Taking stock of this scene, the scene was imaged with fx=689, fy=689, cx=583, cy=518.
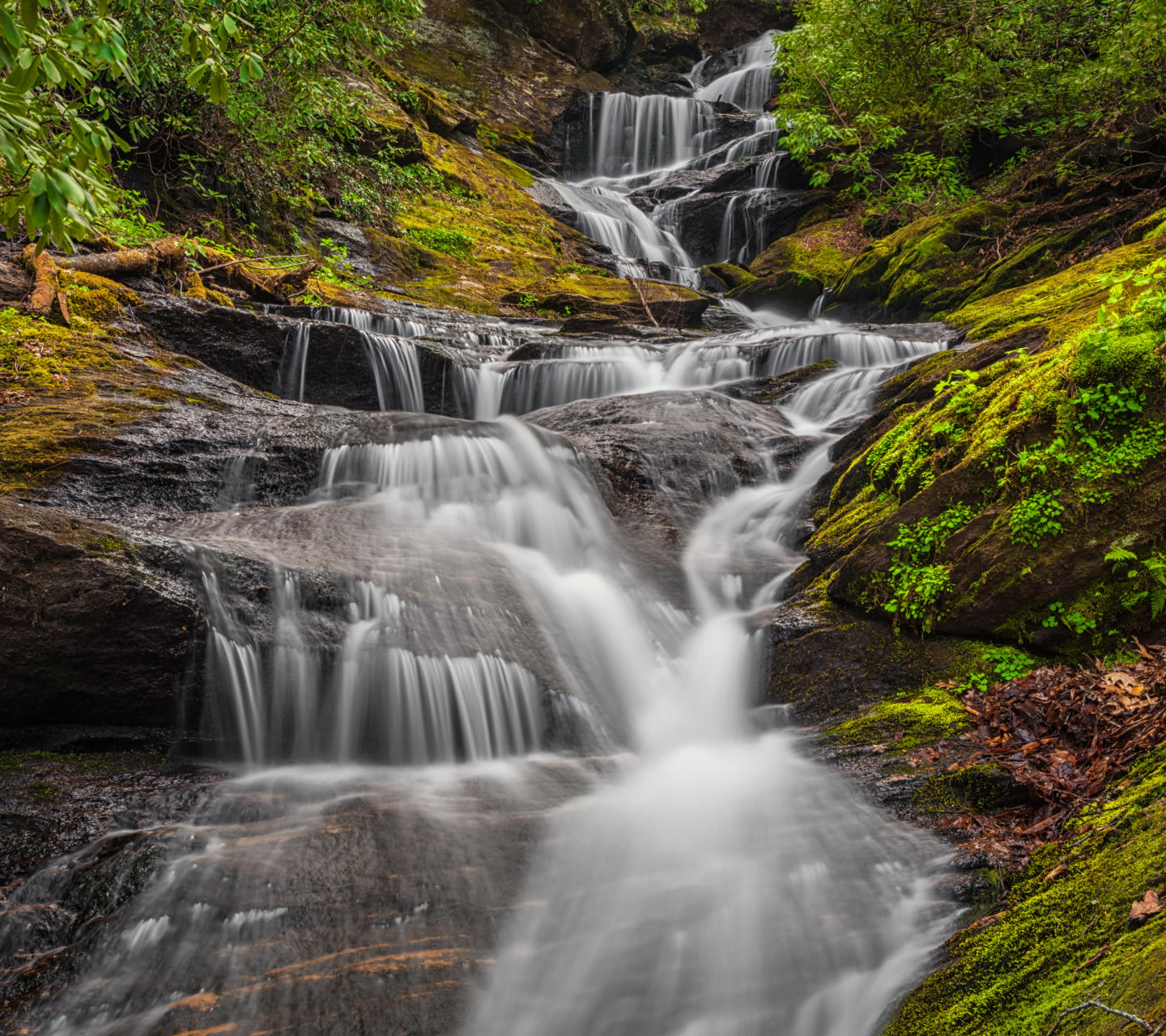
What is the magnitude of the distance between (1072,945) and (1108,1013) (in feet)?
1.51

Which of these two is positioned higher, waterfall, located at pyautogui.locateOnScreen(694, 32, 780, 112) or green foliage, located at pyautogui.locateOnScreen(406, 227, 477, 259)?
waterfall, located at pyautogui.locateOnScreen(694, 32, 780, 112)

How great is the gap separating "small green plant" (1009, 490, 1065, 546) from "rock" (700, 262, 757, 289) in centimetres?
1549

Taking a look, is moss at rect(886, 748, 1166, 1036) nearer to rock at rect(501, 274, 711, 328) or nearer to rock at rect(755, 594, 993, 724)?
rock at rect(755, 594, 993, 724)

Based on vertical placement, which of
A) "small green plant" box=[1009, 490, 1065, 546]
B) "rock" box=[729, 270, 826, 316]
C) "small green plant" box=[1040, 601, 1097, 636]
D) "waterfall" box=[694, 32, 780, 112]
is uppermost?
"waterfall" box=[694, 32, 780, 112]

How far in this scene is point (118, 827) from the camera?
10.4ft

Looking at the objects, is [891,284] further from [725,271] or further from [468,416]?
[468,416]

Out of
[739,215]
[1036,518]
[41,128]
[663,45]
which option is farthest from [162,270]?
[663,45]

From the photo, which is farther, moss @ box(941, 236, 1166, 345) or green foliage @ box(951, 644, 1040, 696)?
moss @ box(941, 236, 1166, 345)

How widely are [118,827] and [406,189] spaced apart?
15.9 meters

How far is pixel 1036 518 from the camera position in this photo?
3766 millimetres

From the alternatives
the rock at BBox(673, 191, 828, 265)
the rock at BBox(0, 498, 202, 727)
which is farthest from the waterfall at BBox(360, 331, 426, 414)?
the rock at BBox(673, 191, 828, 265)

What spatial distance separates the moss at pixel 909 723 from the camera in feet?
11.7

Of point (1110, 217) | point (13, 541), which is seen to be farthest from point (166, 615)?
point (1110, 217)

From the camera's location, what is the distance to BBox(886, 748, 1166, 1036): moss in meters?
1.53
